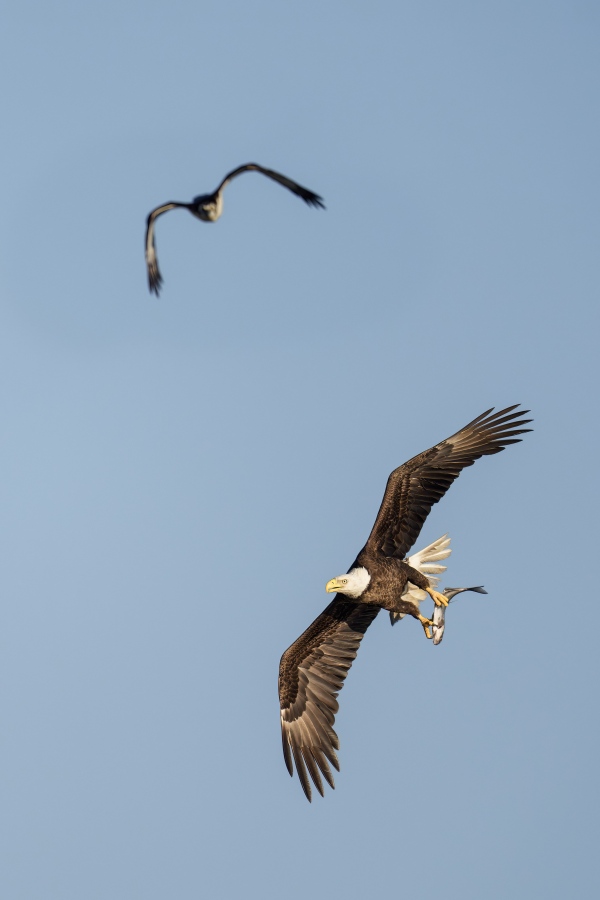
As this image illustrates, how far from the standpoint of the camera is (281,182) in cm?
1141

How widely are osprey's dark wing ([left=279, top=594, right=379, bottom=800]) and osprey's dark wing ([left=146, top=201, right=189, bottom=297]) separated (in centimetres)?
491

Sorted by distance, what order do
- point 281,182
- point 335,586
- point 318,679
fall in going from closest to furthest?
point 281,182 < point 335,586 < point 318,679

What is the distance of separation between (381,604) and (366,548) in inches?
24.6

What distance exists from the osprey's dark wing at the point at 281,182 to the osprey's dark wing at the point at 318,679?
554cm

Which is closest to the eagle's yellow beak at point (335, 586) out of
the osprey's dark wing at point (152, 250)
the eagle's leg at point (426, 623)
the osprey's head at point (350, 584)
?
the osprey's head at point (350, 584)

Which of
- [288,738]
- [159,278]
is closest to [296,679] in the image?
[288,738]

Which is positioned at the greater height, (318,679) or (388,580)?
(388,580)

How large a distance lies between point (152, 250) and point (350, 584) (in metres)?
4.46

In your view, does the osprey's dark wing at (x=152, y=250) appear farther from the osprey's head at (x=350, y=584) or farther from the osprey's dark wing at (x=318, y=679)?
the osprey's dark wing at (x=318, y=679)

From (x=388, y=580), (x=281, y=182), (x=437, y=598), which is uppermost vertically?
(x=281, y=182)

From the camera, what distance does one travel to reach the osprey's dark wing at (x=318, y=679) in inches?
613

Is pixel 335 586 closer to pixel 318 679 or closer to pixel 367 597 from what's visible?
pixel 367 597

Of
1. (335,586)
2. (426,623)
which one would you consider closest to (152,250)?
(335,586)

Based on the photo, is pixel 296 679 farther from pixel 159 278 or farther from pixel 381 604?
pixel 159 278
